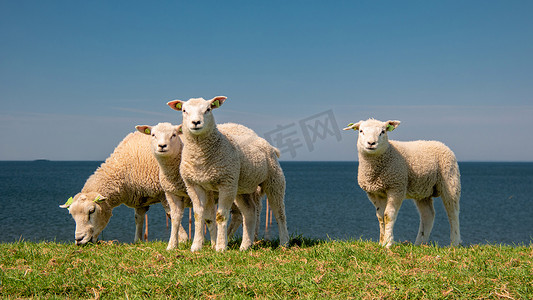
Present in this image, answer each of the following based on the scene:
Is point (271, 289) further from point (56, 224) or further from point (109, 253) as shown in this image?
point (56, 224)

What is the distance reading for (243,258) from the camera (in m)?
6.25

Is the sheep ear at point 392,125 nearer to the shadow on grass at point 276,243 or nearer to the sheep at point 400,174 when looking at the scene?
the sheep at point 400,174

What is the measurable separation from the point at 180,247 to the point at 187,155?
5.95 feet

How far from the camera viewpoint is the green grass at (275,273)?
471 centimetres

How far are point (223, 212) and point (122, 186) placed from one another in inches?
117

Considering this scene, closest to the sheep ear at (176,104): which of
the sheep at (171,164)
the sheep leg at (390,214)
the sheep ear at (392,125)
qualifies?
the sheep at (171,164)

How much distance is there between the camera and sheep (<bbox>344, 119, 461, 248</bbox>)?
286 inches

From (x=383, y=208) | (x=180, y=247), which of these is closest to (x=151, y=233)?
(x=180, y=247)

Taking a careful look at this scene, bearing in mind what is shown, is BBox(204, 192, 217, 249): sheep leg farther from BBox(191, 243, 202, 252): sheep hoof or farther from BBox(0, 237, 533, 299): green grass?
BBox(0, 237, 533, 299): green grass

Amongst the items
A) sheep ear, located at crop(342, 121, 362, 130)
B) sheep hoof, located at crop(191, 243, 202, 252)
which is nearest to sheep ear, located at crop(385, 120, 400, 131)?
sheep ear, located at crop(342, 121, 362, 130)

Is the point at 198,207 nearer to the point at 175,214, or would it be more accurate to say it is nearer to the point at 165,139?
the point at 175,214

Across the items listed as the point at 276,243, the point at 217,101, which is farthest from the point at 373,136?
the point at 276,243

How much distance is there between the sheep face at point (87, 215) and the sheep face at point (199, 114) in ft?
9.52

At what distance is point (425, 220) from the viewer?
8523mm
